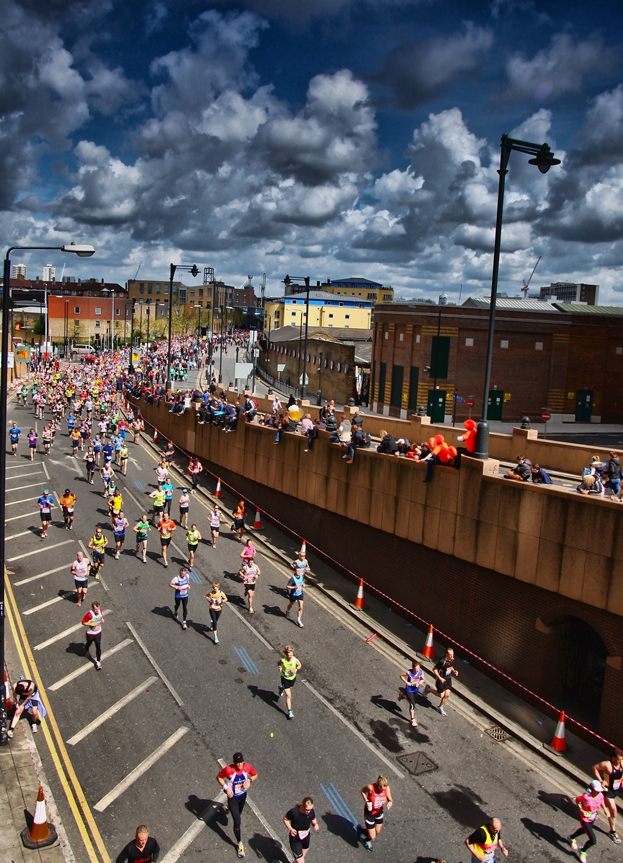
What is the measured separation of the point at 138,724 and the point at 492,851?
23.0 ft

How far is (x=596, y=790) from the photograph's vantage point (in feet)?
38.1

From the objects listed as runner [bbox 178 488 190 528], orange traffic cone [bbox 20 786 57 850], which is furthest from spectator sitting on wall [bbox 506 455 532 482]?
runner [bbox 178 488 190 528]

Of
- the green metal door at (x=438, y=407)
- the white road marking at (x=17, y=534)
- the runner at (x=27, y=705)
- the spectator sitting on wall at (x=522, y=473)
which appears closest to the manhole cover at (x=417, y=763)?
the spectator sitting on wall at (x=522, y=473)

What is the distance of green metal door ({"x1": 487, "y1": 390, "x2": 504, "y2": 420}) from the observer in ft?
154

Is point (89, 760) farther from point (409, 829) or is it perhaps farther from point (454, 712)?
point (454, 712)

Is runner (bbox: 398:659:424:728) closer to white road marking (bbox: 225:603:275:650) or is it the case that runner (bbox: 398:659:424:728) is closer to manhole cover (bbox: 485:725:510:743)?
manhole cover (bbox: 485:725:510:743)

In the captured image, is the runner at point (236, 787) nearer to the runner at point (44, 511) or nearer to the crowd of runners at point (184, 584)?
the crowd of runners at point (184, 584)

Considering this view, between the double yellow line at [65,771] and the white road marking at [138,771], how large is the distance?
0.27 metres

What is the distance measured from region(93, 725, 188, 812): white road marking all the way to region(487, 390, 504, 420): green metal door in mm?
36675

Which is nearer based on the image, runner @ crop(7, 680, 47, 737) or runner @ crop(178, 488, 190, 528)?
runner @ crop(7, 680, 47, 737)

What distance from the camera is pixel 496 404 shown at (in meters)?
47.2

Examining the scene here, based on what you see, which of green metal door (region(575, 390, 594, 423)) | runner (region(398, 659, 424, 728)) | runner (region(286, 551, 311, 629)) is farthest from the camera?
green metal door (region(575, 390, 594, 423))

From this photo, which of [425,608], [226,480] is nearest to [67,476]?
[226,480]

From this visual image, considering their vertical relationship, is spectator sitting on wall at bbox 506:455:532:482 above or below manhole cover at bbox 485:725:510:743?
above
